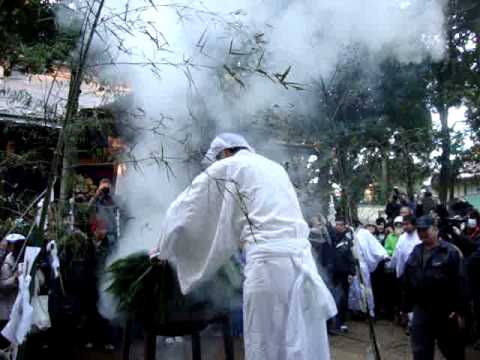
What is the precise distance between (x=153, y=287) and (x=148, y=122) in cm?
168

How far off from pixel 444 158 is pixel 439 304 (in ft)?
23.4

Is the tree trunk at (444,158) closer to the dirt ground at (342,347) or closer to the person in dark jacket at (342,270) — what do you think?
the person in dark jacket at (342,270)

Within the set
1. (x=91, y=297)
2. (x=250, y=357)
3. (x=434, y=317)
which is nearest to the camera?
(x=250, y=357)

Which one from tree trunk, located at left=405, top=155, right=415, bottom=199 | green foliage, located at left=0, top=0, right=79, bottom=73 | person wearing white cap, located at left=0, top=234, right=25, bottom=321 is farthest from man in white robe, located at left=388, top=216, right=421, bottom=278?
green foliage, located at left=0, top=0, right=79, bottom=73

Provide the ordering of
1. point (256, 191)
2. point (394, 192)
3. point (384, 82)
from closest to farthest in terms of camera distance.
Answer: point (256, 191) < point (384, 82) < point (394, 192)

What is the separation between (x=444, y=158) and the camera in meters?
10.7

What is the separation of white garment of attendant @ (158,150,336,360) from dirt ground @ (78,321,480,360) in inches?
75.1

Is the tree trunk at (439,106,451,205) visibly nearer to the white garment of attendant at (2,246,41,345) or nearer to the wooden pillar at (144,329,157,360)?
the wooden pillar at (144,329,157,360)

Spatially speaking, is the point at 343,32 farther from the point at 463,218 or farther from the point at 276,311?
the point at 276,311

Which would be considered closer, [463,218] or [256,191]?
[256,191]

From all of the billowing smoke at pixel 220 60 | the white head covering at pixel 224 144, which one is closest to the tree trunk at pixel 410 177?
the billowing smoke at pixel 220 60

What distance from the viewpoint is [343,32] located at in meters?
6.57

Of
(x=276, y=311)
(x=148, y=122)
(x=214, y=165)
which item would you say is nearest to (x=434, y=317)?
(x=276, y=311)

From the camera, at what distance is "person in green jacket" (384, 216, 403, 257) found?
8.08 m
